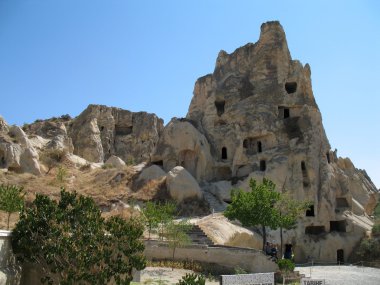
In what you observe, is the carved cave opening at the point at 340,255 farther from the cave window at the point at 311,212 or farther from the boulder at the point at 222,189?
the boulder at the point at 222,189

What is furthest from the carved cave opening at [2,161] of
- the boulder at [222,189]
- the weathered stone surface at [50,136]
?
the boulder at [222,189]

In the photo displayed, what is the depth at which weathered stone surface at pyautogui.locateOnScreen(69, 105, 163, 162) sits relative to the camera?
7262cm

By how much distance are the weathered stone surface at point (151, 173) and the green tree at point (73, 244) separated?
26.9 m

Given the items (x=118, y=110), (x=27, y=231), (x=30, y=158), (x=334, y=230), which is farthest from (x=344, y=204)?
(x=118, y=110)

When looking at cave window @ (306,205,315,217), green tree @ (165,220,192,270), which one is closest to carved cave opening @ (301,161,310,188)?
cave window @ (306,205,315,217)

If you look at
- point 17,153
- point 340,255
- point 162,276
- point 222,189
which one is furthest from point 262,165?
point 162,276

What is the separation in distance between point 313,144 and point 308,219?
8.12m

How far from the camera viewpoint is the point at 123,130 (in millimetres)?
82375

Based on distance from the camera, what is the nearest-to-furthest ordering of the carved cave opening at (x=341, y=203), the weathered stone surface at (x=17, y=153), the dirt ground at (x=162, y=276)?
the dirt ground at (x=162, y=276) → the weathered stone surface at (x=17, y=153) → the carved cave opening at (x=341, y=203)

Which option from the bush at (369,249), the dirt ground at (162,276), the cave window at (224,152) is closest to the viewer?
the dirt ground at (162,276)

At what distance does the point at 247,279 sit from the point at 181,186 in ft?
84.7

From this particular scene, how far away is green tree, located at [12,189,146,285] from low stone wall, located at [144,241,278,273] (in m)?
10.2

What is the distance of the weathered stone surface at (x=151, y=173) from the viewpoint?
143 feet

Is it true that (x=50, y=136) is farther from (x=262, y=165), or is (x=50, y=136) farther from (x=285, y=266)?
A: (x=285, y=266)
